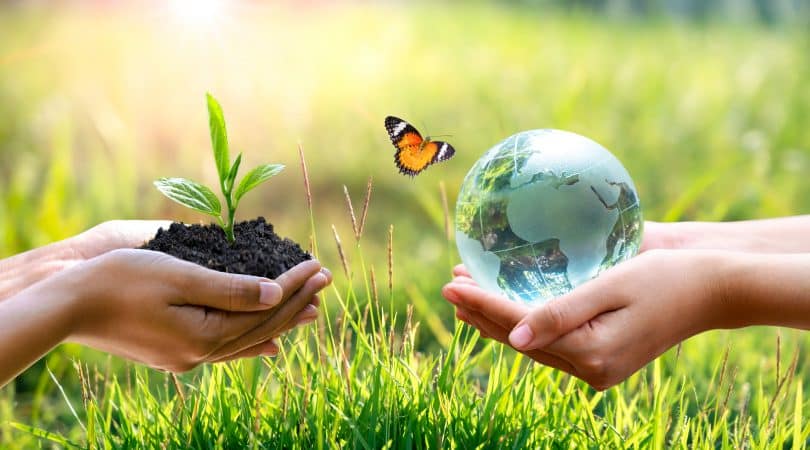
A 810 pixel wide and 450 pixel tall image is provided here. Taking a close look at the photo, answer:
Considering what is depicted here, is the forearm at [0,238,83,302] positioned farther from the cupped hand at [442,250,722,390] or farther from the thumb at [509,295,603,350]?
the thumb at [509,295,603,350]

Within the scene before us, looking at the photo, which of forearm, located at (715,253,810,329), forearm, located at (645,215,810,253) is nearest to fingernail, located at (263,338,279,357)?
forearm, located at (715,253,810,329)

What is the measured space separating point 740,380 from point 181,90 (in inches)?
189

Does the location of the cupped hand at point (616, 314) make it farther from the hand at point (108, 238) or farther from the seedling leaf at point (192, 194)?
the hand at point (108, 238)

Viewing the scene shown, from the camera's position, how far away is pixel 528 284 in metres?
2.17

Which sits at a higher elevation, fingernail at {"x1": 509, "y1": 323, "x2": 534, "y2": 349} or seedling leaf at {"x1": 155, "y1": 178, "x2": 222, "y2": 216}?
seedling leaf at {"x1": 155, "y1": 178, "x2": 222, "y2": 216}

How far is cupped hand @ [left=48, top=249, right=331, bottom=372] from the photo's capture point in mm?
1880

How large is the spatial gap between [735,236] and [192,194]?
1.64 m

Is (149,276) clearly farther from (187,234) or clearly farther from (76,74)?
(76,74)

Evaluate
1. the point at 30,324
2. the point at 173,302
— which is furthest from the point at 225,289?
the point at 30,324

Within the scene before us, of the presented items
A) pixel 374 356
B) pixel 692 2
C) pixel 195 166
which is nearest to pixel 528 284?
pixel 374 356

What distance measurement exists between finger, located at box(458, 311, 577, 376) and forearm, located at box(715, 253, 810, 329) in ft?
1.31

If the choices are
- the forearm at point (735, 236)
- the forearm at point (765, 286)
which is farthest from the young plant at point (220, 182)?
the forearm at point (735, 236)

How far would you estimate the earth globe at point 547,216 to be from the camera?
2117 millimetres

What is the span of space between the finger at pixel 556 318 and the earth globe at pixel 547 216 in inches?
9.9
